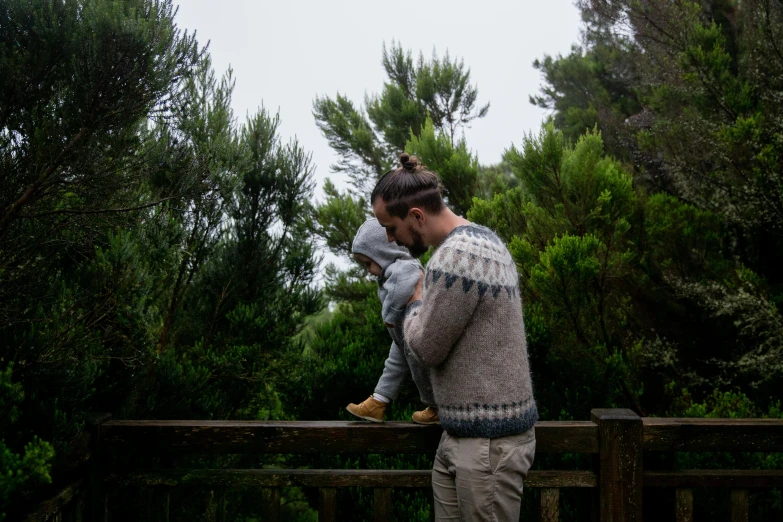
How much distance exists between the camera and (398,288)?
2.19 m

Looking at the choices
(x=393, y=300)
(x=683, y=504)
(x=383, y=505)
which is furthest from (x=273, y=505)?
(x=683, y=504)

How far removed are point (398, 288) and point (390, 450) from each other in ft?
2.35

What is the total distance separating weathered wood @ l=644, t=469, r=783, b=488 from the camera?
2.63m

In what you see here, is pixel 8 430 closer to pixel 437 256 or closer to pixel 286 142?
pixel 437 256

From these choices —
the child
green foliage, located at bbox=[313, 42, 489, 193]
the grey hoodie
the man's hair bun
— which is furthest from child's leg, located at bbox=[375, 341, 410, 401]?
green foliage, located at bbox=[313, 42, 489, 193]

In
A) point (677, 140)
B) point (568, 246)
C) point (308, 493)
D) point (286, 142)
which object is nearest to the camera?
point (568, 246)

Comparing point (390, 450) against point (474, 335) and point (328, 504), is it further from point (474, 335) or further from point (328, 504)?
point (474, 335)

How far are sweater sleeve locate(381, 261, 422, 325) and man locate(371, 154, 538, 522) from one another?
0.26 meters

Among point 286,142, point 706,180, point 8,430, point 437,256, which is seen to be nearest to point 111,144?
point 8,430

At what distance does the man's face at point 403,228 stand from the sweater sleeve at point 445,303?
0.15 m

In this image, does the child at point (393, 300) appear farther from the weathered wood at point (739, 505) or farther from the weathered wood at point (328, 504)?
the weathered wood at point (739, 505)

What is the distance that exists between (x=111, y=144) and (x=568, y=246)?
2.86 metres

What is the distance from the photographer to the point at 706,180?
19.5ft

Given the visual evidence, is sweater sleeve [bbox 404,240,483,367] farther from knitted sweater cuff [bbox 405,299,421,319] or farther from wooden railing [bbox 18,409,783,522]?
wooden railing [bbox 18,409,783,522]
